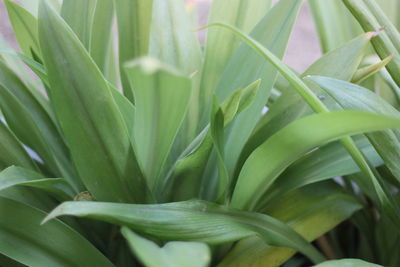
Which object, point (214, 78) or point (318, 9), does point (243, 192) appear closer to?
point (214, 78)

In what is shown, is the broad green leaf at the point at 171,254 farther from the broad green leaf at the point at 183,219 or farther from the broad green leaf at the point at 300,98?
the broad green leaf at the point at 300,98

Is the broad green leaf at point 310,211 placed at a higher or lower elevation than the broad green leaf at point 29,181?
lower

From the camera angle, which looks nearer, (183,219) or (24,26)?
(183,219)

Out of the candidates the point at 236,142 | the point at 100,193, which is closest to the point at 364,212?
the point at 236,142

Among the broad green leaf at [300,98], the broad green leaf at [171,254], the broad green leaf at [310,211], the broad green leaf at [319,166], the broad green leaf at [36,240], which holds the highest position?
the broad green leaf at [300,98]

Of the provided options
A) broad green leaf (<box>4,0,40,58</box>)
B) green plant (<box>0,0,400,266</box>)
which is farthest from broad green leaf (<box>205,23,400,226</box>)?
broad green leaf (<box>4,0,40,58</box>)

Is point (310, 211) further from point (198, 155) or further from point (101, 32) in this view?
point (101, 32)

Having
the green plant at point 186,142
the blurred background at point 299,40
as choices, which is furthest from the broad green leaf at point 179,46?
the blurred background at point 299,40

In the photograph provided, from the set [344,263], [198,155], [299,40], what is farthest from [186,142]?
[299,40]
